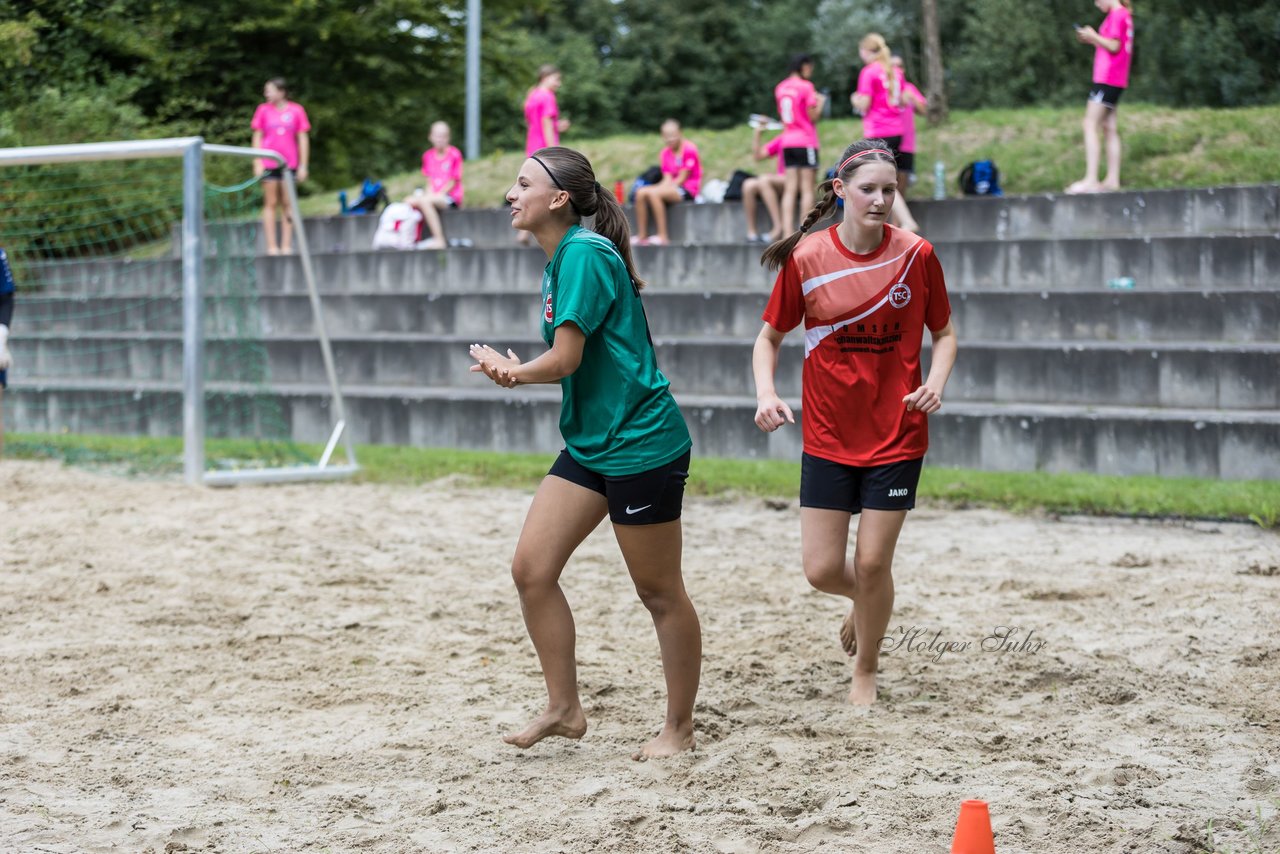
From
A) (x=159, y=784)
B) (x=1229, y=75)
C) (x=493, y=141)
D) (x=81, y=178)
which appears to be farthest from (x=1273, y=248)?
(x=493, y=141)

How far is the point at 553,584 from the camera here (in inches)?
168

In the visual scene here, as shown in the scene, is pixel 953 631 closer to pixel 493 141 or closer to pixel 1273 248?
pixel 1273 248

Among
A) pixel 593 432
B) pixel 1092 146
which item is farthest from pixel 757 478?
pixel 593 432

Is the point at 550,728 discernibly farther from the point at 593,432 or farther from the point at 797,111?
the point at 797,111

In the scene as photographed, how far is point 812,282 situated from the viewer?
191 inches

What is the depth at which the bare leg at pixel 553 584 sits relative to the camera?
4195mm

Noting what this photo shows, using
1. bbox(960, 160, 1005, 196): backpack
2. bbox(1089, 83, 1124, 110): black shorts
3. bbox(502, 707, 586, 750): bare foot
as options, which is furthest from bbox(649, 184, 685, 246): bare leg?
bbox(502, 707, 586, 750): bare foot

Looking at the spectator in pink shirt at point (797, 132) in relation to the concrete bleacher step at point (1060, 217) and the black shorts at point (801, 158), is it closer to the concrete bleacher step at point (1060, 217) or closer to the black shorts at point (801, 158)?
the black shorts at point (801, 158)

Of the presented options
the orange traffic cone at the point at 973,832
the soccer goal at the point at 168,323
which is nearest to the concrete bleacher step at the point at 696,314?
the soccer goal at the point at 168,323

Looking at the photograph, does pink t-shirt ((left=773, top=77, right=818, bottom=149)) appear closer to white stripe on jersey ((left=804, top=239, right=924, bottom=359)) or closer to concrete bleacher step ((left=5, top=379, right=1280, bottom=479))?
concrete bleacher step ((left=5, top=379, right=1280, bottom=479))

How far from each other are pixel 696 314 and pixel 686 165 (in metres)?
2.64

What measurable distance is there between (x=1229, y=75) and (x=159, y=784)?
27898 mm

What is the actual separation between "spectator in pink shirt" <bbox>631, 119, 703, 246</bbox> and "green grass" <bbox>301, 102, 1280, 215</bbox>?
63.7 inches

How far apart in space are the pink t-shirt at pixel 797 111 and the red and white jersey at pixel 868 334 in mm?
8462
